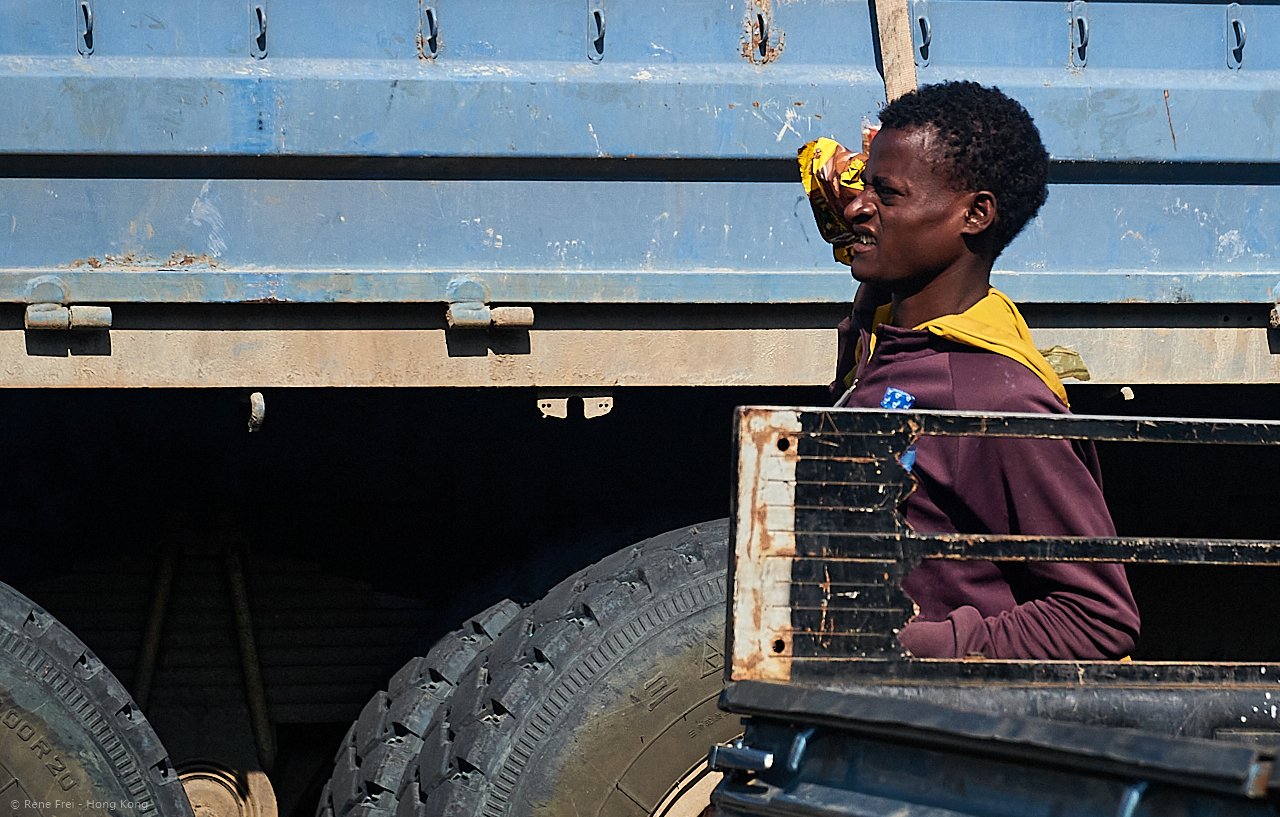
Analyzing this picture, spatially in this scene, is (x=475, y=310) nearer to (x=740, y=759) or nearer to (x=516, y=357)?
(x=516, y=357)

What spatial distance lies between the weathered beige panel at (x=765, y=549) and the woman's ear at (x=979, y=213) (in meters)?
Answer: 0.44

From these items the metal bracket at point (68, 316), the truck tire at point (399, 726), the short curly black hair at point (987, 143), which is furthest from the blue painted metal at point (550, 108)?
the truck tire at point (399, 726)

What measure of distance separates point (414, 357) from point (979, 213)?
1.12 metres

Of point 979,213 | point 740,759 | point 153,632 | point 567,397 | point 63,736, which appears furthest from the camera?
point 153,632

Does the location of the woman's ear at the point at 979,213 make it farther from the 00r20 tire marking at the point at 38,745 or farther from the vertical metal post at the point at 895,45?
the 00r20 tire marking at the point at 38,745

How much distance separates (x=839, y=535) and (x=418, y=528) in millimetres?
1817

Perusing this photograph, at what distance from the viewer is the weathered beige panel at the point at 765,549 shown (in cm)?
159

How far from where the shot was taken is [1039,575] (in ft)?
5.54

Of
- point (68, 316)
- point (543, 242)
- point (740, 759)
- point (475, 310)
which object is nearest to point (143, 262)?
point (68, 316)

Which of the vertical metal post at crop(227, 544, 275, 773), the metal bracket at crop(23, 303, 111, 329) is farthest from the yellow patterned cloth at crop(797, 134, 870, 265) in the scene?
the vertical metal post at crop(227, 544, 275, 773)

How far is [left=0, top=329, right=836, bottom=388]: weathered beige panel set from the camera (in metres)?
2.41

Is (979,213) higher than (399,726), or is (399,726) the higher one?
(979,213)

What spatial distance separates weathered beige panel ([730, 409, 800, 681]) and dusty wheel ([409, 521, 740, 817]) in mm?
936

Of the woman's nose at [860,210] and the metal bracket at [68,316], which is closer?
Result: the woman's nose at [860,210]
